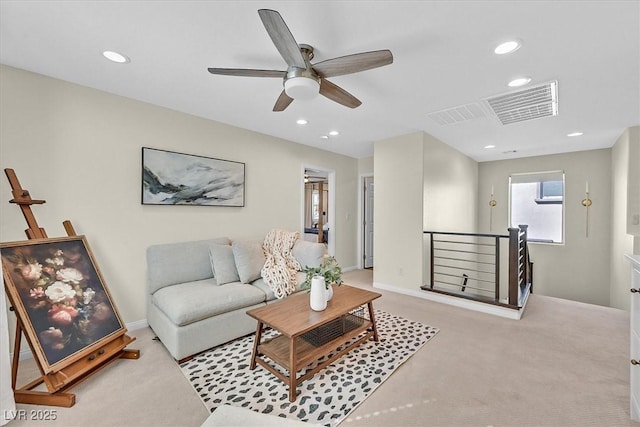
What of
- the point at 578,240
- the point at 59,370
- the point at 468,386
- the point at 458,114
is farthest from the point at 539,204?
the point at 59,370

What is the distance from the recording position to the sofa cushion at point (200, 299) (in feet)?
7.12

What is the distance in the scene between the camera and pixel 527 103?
278cm

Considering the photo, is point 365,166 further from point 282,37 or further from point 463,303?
point 282,37

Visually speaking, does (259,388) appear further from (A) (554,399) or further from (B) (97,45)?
(B) (97,45)

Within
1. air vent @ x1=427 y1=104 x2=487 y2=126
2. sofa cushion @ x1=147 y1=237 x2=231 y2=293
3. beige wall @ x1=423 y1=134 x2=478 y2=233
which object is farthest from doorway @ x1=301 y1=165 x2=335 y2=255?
air vent @ x1=427 y1=104 x2=487 y2=126

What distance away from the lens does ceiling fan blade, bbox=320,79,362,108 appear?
193cm

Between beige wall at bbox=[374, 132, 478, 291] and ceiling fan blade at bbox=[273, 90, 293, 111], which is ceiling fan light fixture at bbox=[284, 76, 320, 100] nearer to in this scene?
ceiling fan blade at bbox=[273, 90, 293, 111]

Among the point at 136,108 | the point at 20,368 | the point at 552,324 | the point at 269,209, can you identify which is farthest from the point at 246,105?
the point at 552,324

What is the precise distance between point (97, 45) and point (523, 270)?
5.32 m

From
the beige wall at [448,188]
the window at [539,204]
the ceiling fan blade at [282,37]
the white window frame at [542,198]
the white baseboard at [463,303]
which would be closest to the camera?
the ceiling fan blade at [282,37]

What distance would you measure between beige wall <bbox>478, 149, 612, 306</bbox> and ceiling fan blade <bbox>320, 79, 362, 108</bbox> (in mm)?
5150

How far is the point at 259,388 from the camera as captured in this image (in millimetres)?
1844

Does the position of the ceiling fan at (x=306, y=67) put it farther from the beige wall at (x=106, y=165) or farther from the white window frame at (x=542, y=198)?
the white window frame at (x=542, y=198)

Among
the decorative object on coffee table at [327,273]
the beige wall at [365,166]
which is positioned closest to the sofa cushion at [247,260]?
the decorative object on coffee table at [327,273]
